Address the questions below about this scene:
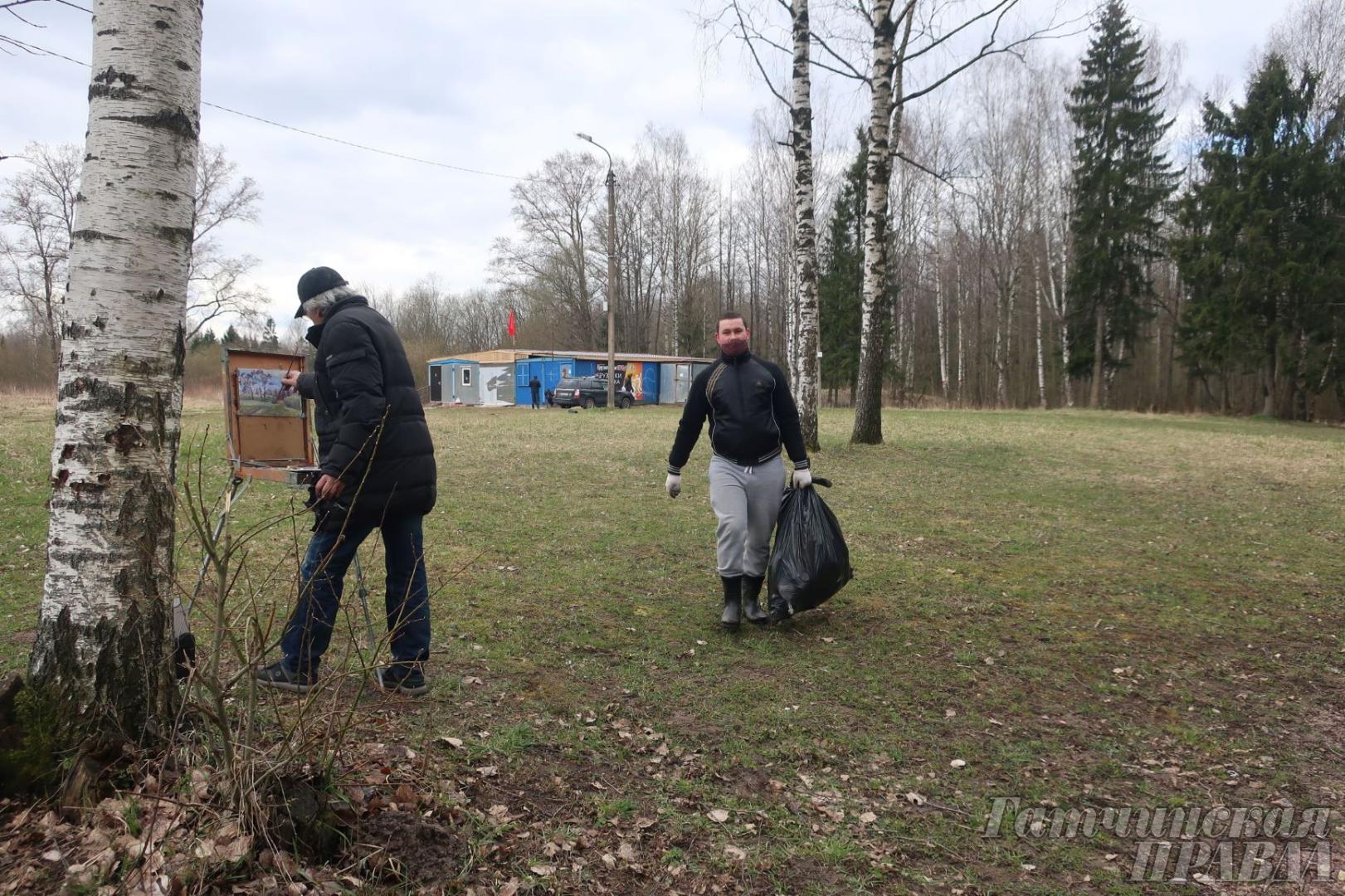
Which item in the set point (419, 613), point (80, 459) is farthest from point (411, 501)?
point (80, 459)

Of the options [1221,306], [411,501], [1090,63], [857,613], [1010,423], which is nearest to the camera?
[411,501]

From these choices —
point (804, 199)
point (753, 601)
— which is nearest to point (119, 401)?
point (753, 601)

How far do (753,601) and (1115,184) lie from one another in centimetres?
3392

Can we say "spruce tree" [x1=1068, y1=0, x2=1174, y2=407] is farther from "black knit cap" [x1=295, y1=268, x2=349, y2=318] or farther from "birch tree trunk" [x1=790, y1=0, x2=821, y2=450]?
"black knit cap" [x1=295, y1=268, x2=349, y2=318]

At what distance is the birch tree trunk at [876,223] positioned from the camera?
40.7 feet

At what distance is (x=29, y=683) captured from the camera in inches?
91.5

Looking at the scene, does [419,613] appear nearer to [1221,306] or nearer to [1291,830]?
[1291,830]

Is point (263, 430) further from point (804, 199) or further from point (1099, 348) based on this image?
point (1099, 348)

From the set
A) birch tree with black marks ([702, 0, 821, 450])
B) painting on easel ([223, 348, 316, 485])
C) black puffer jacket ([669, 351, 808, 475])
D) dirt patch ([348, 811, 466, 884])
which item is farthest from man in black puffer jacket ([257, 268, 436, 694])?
birch tree with black marks ([702, 0, 821, 450])

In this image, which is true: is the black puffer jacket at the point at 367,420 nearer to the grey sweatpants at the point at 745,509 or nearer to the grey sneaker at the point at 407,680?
the grey sneaker at the point at 407,680

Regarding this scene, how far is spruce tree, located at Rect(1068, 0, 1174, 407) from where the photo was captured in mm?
32094

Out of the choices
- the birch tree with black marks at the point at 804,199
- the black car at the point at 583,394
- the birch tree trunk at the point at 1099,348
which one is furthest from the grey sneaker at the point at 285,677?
the birch tree trunk at the point at 1099,348

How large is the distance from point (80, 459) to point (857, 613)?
436 cm

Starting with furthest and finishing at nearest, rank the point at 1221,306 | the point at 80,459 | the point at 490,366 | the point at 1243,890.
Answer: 1. the point at 490,366
2. the point at 1221,306
3. the point at 1243,890
4. the point at 80,459
